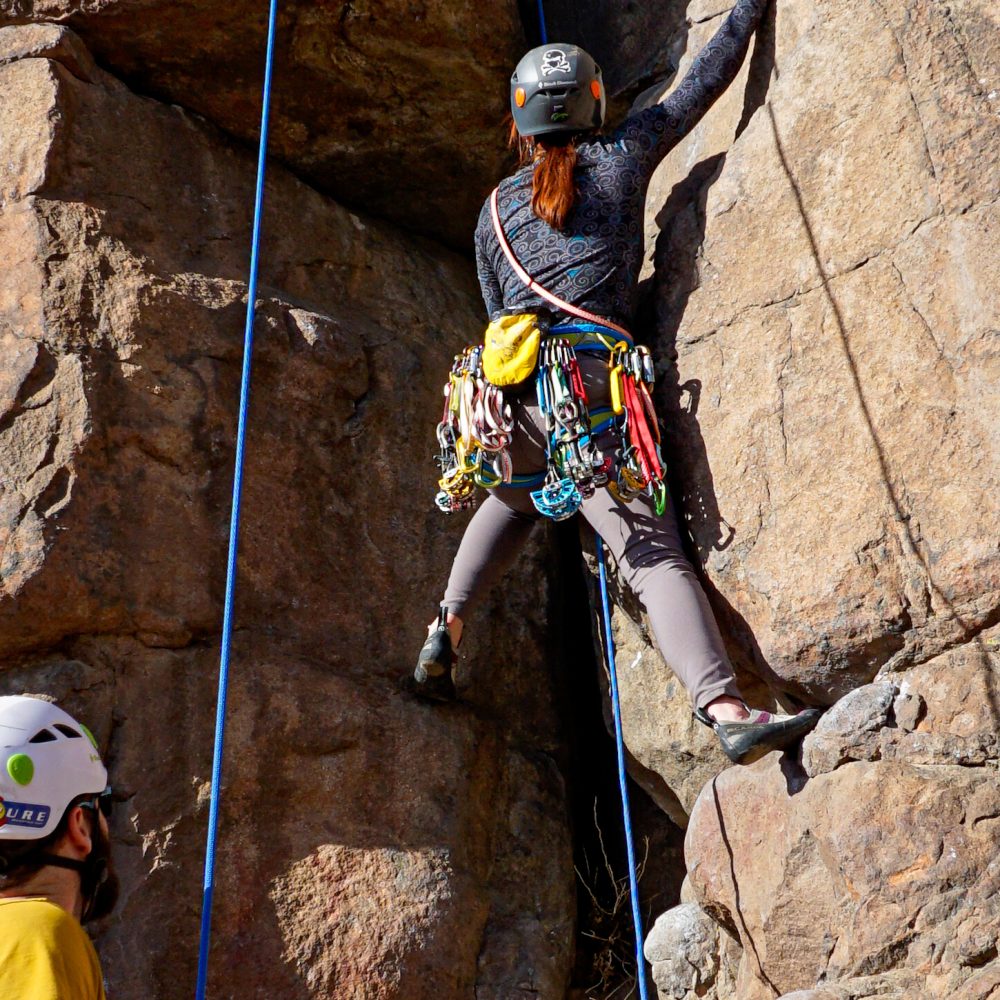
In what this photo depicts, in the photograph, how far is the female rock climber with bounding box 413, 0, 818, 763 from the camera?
12.0 ft

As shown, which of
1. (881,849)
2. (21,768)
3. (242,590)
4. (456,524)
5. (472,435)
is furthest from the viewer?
(456,524)

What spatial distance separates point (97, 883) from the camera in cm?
258

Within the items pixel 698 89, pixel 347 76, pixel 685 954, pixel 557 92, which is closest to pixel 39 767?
pixel 685 954

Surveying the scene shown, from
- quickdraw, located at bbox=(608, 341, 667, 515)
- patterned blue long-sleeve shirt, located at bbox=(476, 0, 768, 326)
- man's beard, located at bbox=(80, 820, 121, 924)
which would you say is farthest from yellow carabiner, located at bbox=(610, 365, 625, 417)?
man's beard, located at bbox=(80, 820, 121, 924)

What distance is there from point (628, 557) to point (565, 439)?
0.36 m

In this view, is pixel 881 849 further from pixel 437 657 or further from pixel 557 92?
pixel 557 92

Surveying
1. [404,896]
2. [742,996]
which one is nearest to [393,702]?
[404,896]

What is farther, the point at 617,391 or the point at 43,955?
the point at 617,391

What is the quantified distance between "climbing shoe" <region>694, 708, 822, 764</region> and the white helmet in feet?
4.68

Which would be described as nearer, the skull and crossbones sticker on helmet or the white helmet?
the white helmet

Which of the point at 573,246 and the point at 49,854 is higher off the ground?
the point at 573,246

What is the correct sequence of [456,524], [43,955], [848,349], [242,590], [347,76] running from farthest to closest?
1. [347,76]
2. [456,524]
3. [242,590]
4. [848,349]
5. [43,955]

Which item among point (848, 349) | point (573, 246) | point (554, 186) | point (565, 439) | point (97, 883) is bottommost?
point (97, 883)

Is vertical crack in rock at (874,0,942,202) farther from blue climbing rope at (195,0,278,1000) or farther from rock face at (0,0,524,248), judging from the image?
blue climbing rope at (195,0,278,1000)
